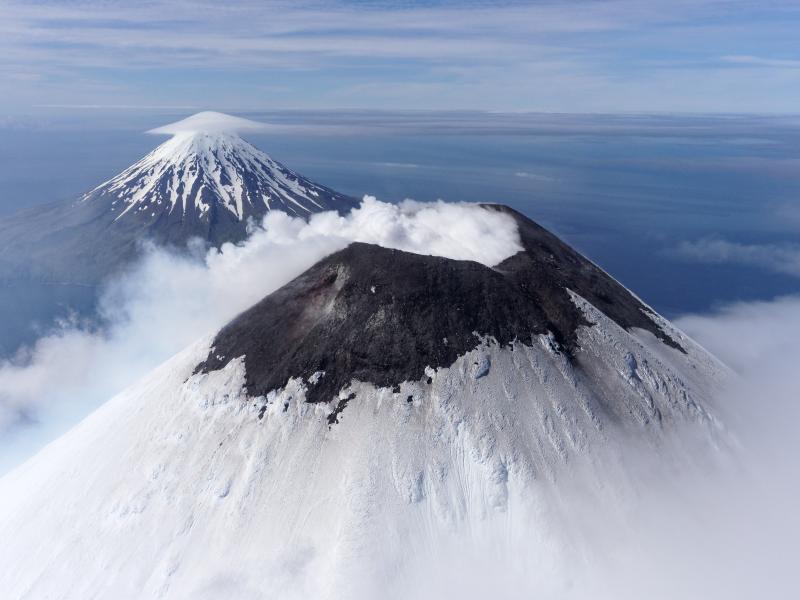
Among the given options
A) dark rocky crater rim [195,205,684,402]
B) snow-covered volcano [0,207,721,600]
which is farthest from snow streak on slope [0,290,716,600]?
dark rocky crater rim [195,205,684,402]

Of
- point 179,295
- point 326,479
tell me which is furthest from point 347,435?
point 179,295

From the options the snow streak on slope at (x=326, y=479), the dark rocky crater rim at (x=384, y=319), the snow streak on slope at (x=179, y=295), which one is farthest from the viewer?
the snow streak on slope at (x=179, y=295)

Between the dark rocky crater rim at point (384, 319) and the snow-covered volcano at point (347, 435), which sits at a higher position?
the dark rocky crater rim at point (384, 319)

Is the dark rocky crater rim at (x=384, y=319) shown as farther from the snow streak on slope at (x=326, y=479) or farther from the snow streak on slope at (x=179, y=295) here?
the snow streak on slope at (x=179, y=295)

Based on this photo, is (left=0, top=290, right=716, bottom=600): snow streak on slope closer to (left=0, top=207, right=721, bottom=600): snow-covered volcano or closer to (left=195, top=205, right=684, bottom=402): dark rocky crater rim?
(left=0, top=207, right=721, bottom=600): snow-covered volcano

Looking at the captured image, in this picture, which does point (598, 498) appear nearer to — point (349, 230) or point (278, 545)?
point (278, 545)

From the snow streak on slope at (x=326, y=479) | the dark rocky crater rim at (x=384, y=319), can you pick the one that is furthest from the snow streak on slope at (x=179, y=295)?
the snow streak on slope at (x=326, y=479)

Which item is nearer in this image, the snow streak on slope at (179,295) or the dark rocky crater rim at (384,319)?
the dark rocky crater rim at (384,319)

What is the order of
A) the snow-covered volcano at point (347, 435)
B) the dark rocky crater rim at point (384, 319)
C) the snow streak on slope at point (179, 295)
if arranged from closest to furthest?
the snow-covered volcano at point (347, 435) < the dark rocky crater rim at point (384, 319) < the snow streak on slope at point (179, 295)
